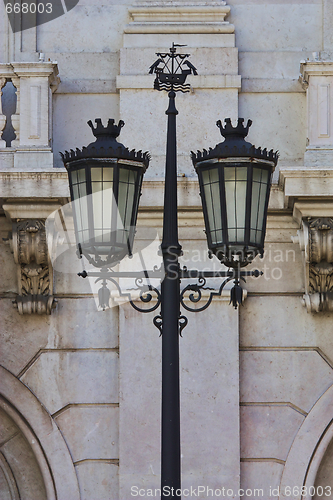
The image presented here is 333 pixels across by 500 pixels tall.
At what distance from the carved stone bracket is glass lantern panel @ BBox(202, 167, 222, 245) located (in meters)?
2.59

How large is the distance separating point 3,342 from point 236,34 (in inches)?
143

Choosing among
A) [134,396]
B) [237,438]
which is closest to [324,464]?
[237,438]

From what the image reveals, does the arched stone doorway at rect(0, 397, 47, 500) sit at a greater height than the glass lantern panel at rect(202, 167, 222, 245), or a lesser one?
lesser

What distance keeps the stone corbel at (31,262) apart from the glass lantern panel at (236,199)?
2.66 metres

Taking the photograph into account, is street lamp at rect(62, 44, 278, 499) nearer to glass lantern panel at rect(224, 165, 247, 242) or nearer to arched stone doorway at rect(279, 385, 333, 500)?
glass lantern panel at rect(224, 165, 247, 242)

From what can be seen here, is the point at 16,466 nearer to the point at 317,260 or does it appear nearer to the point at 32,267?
the point at 32,267

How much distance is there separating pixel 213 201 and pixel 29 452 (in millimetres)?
3462

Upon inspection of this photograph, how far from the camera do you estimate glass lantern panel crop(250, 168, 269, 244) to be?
17.0 feet

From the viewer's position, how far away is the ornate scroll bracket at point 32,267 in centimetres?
746

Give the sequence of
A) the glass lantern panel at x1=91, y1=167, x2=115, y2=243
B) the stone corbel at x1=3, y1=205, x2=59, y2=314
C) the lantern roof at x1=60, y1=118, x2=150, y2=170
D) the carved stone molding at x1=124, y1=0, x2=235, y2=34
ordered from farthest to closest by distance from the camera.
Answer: the carved stone molding at x1=124, y1=0, x2=235, y2=34
the stone corbel at x1=3, y1=205, x2=59, y2=314
the lantern roof at x1=60, y1=118, x2=150, y2=170
the glass lantern panel at x1=91, y1=167, x2=115, y2=243

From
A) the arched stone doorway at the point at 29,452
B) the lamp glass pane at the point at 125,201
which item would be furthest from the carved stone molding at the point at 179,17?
the arched stone doorway at the point at 29,452

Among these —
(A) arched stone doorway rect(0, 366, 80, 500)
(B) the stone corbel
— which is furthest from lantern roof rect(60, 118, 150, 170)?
(A) arched stone doorway rect(0, 366, 80, 500)

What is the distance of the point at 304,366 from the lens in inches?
298

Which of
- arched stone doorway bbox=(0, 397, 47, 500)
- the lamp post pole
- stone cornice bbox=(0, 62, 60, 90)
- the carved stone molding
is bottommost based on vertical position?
arched stone doorway bbox=(0, 397, 47, 500)
